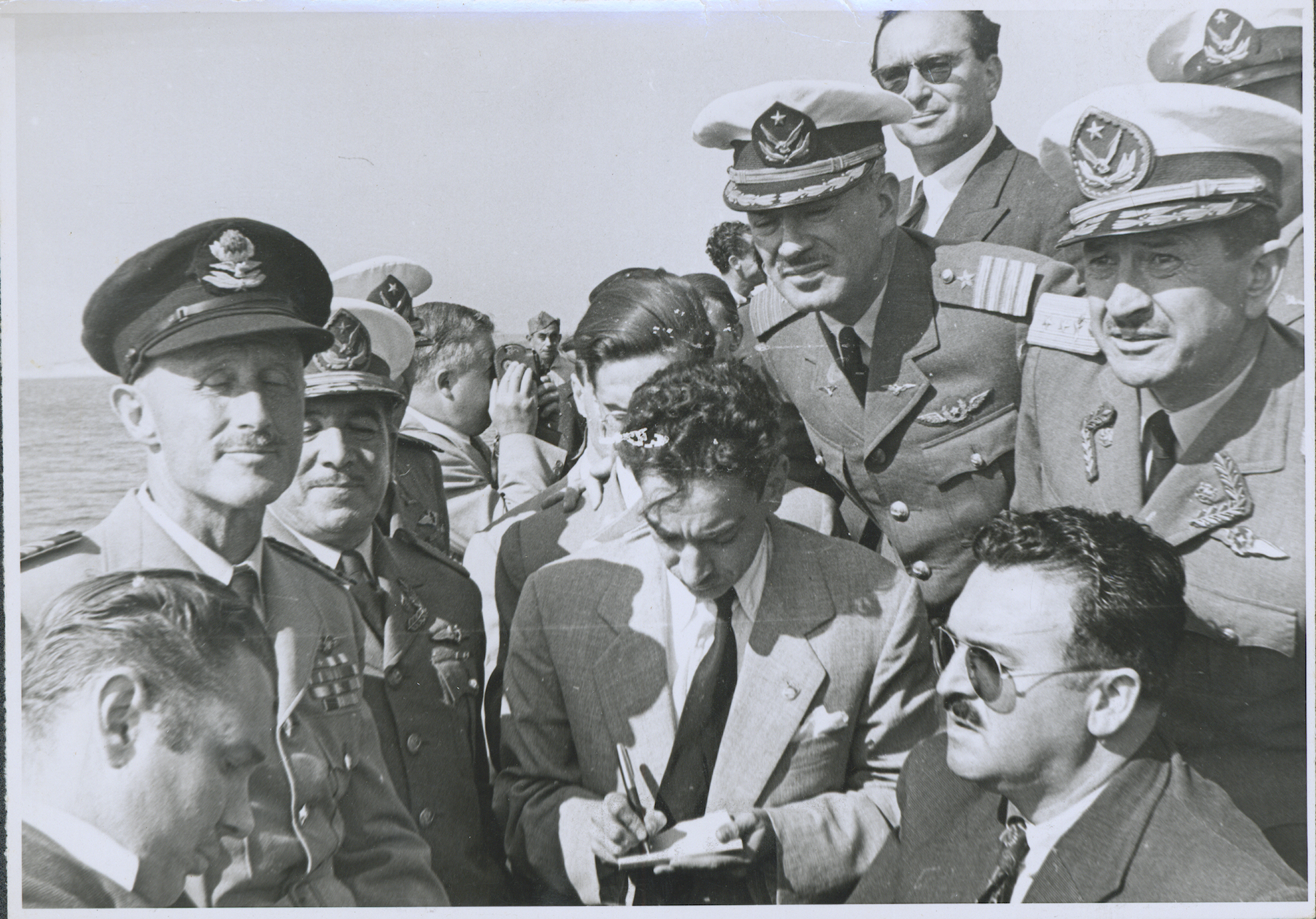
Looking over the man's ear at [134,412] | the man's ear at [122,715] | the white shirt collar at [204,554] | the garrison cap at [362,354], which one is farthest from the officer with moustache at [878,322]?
the man's ear at [122,715]

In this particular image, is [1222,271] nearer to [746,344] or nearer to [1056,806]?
[746,344]

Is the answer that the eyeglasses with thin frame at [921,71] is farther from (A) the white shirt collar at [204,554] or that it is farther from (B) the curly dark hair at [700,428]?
(A) the white shirt collar at [204,554]

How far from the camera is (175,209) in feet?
13.2

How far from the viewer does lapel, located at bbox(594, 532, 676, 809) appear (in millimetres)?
3785

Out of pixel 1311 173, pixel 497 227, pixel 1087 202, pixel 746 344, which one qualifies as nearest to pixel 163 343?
pixel 497 227

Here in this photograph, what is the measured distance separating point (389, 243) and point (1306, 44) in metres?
3.31

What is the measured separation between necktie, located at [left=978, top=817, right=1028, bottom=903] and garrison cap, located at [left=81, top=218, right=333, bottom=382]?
280cm

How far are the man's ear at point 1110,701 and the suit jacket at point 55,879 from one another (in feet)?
10.3

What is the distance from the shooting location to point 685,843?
379 cm

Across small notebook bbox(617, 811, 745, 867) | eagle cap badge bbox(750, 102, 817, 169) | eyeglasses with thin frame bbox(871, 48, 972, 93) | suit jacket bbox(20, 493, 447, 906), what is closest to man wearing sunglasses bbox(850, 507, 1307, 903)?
small notebook bbox(617, 811, 745, 867)

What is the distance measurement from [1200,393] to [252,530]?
10.7 ft

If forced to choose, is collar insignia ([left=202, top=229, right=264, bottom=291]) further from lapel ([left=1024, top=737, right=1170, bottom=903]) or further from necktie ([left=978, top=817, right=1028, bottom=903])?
lapel ([left=1024, top=737, right=1170, bottom=903])

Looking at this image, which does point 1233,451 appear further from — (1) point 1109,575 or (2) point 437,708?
(2) point 437,708

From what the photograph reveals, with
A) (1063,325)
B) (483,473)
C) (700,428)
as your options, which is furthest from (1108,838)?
(483,473)
